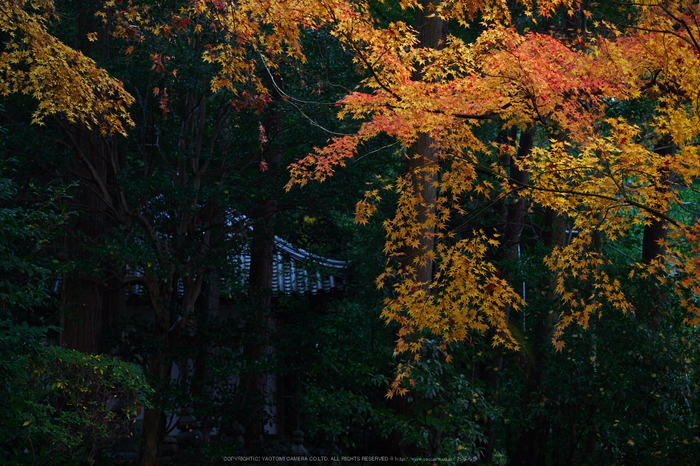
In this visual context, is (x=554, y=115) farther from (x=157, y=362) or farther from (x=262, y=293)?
(x=157, y=362)

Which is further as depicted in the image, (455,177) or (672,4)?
(455,177)

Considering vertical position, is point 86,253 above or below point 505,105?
below

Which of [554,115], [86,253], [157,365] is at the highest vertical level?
[554,115]

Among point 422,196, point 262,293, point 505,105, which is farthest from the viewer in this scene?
point 262,293

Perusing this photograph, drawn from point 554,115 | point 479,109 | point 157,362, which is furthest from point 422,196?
point 157,362

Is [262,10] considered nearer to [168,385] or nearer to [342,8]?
[342,8]

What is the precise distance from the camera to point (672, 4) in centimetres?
541

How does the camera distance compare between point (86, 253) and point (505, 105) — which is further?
point (86, 253)

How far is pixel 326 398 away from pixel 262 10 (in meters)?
4.73

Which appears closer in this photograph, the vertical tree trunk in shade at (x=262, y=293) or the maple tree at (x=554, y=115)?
the maple tree at (x=554, y=115)

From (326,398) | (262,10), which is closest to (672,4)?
(262,10)

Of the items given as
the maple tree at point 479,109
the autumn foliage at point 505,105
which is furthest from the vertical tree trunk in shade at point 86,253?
the autumn foliage at point 505,105

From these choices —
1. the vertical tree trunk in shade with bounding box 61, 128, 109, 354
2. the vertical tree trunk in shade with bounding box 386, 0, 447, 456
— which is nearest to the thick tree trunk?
the vertical tree trunk in shade with bounding box 61, 128, 109, 354

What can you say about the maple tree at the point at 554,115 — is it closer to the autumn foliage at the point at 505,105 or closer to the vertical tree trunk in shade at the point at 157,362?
the autumn foliage at the point at 505,105
